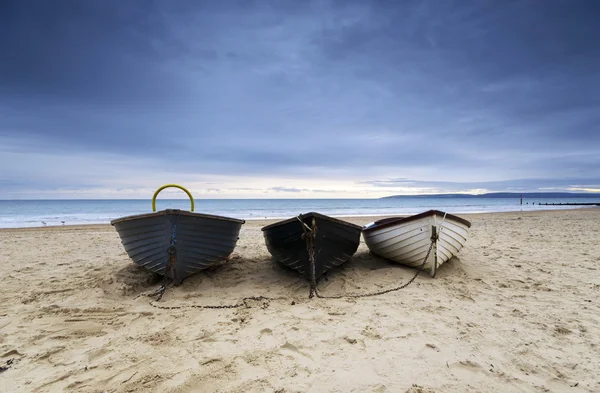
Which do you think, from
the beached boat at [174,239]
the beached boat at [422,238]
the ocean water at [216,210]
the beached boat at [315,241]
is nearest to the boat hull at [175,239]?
the beached boat at [174,239]

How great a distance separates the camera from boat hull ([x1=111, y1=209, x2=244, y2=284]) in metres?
4.87

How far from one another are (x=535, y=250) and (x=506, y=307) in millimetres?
4715

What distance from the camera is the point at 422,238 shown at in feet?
17.7

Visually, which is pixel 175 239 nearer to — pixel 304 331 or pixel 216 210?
pixel 304 331

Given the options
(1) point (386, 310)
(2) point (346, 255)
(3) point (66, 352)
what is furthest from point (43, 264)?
(1) point (386, 310)

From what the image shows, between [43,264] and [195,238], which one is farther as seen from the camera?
[43,264]

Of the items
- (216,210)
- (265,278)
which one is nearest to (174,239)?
(265,278)

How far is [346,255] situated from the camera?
18.5ft

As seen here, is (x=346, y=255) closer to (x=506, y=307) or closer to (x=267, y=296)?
(x=267, y=296)

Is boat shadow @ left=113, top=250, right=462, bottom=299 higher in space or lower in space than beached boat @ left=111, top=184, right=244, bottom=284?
lower

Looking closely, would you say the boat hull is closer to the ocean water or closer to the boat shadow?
the boat shadow

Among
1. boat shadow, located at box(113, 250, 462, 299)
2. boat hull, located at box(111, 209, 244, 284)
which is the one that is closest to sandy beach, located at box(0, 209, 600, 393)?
boat shadow, located at box(113, 250, 462, 299)

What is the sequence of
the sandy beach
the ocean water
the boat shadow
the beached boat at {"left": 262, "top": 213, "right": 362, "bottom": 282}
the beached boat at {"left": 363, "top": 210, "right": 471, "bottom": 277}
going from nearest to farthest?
1. the sandy beach
2. the beached boat at {"left": 262, "top": 213, "right": 362, "bottom": 282}
3. the boat shadow
4. the beached boat at {"left": 363, "top": 210, "right": 471, "bottom": 277}
5. the ocean water

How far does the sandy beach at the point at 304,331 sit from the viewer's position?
106 inches
